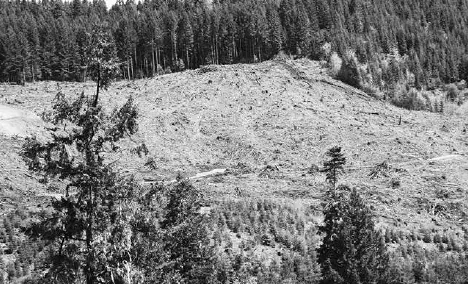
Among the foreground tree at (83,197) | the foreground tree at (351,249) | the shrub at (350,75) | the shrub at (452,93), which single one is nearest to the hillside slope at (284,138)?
the shrub at (350,75)

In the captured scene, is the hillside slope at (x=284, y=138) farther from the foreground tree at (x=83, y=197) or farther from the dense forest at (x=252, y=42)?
the foreground tree at (x=83, y=197)

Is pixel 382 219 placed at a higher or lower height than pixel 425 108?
lower

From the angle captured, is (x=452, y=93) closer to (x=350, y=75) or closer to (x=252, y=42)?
(x=350, y=75)

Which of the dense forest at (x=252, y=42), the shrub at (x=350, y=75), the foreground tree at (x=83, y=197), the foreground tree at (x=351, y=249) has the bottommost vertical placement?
the foreground tree at (x=351, y=249)

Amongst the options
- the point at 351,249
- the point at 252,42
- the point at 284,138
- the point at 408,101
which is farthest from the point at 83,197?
the point at 252,42

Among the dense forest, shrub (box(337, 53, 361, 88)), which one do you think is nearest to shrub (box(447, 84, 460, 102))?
the dense forest

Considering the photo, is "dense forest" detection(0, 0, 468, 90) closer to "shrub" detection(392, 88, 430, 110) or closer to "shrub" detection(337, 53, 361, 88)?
"shrub" detection(337, 53, 361, 88)

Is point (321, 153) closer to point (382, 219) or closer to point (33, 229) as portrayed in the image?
point (382, 219)

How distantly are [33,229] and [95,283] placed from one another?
2024 mm

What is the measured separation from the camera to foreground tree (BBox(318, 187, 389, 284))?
27.0 meters

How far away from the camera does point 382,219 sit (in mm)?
46062

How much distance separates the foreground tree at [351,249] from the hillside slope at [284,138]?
60.5 feet

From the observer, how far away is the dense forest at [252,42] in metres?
99.4

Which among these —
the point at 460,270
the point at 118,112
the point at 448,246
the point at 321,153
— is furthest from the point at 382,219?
the point at 118,112
